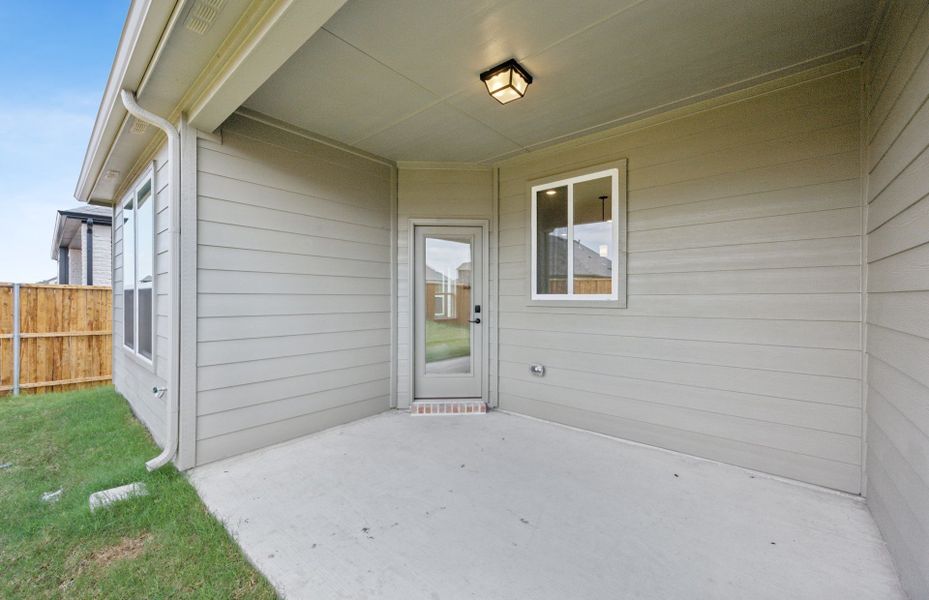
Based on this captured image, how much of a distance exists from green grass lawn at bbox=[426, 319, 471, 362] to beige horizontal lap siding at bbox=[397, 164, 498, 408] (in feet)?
0.75

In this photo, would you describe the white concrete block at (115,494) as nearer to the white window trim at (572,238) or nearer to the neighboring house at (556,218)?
the neighboring house at (556,218)

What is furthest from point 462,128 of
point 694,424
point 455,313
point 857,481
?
point 857,481

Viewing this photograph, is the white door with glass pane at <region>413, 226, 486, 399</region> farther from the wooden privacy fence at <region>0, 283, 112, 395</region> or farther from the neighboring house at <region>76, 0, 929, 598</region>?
the wooden privacy fence at <region>0, 283, 112, 395</region>

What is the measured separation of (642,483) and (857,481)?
4.10 feet

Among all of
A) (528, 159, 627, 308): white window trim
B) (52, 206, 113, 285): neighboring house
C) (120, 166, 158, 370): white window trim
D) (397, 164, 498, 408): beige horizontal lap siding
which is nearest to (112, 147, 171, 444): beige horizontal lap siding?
→ (120, 166, 158, 370): white window trim

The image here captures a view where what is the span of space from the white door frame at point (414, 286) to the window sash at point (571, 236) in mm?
527

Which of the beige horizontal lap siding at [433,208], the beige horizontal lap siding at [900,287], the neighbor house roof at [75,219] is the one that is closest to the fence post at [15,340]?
the neighbor house roof at [75,219]

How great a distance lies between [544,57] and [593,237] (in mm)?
1597

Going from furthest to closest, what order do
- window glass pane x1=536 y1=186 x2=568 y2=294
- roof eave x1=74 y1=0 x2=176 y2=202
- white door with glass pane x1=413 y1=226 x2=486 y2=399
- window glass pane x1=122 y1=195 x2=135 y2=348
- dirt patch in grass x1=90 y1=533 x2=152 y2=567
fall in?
white door with glass pane x1=413 y1=226 x2=486 y2=399 < window glass pane x1=122 y1=195 x2=135 y2=348 < window glass pane x1=536 y1=186 x2=568 y2=294 < roof eave x1=74 y1=0 x2=176 y2=202 < dirt patch in grass x1=90 y1=533 x2=152 y2=567

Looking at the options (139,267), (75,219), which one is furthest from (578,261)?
(75,219)

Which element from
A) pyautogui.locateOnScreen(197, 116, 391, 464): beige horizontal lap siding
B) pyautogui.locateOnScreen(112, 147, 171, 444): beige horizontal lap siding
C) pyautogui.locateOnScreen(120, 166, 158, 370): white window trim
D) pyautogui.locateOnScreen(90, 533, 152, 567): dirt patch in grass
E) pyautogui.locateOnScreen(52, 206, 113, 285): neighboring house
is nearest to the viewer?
pyautogui.locateOnScreen(90, 533, 152, 567): dirt patch in grass

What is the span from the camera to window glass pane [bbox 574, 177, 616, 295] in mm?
3328

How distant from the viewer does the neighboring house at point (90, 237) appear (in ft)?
23.2

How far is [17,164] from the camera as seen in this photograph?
11.0 m
